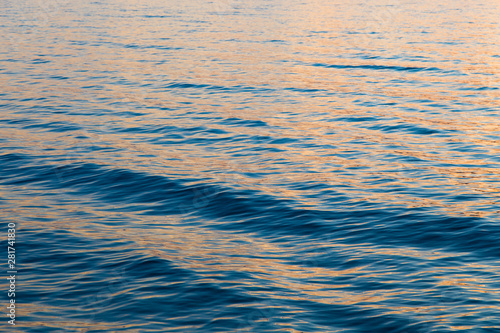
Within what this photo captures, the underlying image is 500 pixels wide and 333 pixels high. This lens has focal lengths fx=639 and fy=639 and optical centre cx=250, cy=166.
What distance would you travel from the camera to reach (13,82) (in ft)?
125

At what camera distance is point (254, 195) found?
18.5m

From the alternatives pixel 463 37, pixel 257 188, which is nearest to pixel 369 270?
pixel 257 188

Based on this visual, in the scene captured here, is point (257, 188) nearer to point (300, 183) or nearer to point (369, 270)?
point (300, 183)

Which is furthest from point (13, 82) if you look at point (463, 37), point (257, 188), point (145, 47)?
point (463, 37)

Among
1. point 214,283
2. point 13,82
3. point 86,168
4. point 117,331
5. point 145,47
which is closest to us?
point 117,331

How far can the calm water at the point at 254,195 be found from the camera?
12078mm

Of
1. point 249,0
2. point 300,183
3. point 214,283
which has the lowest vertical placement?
point 214,283

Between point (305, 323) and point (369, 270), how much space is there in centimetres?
270

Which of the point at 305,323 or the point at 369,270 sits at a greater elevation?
the point at 369,270

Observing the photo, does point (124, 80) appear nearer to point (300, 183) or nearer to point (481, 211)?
point (300, 183)

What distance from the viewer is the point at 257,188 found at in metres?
19.2

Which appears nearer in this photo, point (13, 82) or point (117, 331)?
point (117, 331)

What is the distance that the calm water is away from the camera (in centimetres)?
1208

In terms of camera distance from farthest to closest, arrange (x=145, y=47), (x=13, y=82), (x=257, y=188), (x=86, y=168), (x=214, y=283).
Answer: (x=145, y=47) → (x=13, y=82) → (x=86, y=168) → (x=257, y=188) → (x=214, y=283)
